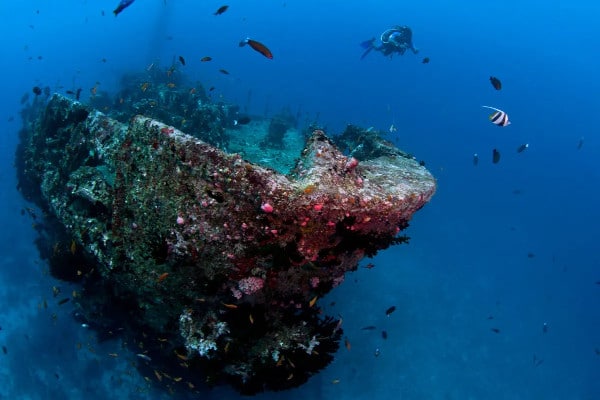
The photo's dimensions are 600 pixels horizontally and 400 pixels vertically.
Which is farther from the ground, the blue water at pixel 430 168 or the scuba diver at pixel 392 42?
the scuba diver at pixel 392 42

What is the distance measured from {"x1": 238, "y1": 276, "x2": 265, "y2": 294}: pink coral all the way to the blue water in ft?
33.0

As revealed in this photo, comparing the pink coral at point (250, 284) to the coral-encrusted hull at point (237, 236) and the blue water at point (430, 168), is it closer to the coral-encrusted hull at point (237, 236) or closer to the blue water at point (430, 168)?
the coral-encrusted hull at point (237, 236)

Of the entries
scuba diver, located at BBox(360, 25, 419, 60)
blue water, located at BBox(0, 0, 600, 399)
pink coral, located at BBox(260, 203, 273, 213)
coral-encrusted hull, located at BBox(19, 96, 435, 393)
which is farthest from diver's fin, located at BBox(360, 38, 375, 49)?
pink coral, located at BBox(260, 203, 273, 213)

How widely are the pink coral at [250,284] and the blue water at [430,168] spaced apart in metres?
10.1

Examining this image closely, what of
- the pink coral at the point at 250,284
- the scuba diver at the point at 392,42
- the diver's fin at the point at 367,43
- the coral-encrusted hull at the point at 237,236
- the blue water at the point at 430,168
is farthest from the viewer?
the blue water at the point at 430,168

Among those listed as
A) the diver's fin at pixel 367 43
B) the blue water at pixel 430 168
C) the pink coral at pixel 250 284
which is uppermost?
the diver's fin at pixel 367 43

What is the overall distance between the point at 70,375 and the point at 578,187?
8126 centimetres

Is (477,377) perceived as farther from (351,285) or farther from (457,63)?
(457,63)

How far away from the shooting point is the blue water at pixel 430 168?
1747 centimetres

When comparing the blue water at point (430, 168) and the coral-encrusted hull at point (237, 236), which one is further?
the blue water at point (430, 168)

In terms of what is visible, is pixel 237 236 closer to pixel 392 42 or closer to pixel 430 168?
pixel 392 42

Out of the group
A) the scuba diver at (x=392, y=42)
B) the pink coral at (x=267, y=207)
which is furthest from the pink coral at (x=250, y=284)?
the scuba diver at (x=392, y=42)

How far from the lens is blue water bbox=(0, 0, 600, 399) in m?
17.5

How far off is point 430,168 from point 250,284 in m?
56.1
